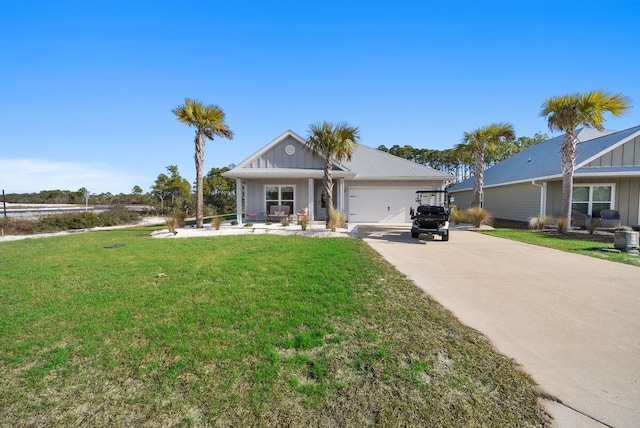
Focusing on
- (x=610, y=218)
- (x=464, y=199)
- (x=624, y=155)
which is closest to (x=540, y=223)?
(x=610, y=218)

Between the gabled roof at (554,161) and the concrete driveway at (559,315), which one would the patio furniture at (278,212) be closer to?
the concrete driveway at (559,315)

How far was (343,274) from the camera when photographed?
5676mm

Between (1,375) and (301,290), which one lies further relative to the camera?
(301,290)

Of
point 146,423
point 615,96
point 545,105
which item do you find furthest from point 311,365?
point 615,96

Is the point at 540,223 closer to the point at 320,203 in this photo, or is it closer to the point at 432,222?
the point at 432,222

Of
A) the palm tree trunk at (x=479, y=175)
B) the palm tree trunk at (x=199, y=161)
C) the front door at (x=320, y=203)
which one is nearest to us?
the palm tree trunk at (x=199, y=161)

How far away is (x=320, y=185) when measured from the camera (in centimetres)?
1800

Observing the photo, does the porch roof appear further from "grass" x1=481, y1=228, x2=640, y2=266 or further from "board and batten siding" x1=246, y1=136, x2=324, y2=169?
"grass" x1=481, y1=228, x2=640, y2=266

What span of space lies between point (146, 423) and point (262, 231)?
10.9 m

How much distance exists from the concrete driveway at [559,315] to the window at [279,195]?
9.90 m

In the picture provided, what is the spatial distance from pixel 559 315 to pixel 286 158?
45.6 feet

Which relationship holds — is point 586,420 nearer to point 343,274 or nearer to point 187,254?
point 343,274

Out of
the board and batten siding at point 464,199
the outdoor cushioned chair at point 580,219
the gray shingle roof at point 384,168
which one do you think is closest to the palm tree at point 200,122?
the gray shingle roof at point 384,168

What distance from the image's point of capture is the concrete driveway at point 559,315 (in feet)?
7.72
